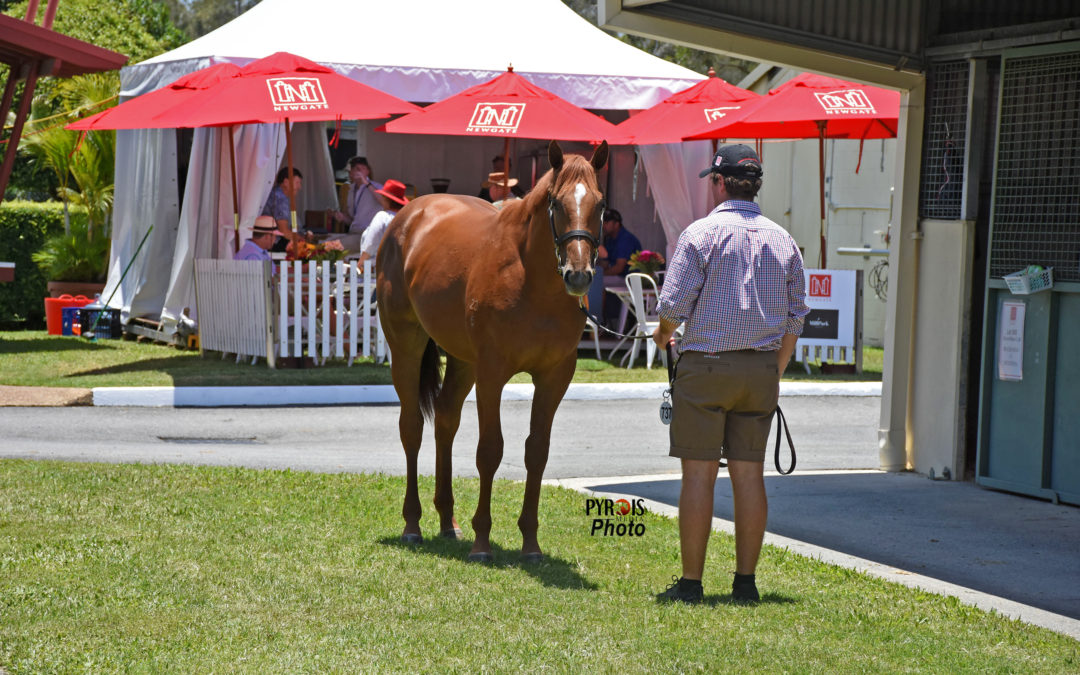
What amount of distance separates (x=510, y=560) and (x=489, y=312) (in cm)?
129

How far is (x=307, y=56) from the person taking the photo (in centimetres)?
1731

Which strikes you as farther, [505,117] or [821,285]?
[821,285]

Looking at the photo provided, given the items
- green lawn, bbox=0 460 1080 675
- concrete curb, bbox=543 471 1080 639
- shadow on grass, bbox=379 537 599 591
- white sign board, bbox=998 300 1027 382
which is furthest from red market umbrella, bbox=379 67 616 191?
shadow on grass, bbox=379 537 599 591

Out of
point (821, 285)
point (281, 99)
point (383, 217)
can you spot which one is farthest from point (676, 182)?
point (281, 99)

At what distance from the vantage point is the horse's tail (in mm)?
7402

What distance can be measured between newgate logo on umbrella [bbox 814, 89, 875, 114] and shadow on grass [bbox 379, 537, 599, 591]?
829 centimetres

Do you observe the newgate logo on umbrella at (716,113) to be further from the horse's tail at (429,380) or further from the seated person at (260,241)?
the horse's tail at (429,380)

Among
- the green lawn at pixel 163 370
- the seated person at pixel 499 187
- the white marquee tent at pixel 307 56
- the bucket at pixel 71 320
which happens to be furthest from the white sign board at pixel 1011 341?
the bucket at pixel 71 320

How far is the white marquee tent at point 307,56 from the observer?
1709cm

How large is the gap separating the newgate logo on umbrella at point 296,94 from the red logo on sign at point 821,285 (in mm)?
6138

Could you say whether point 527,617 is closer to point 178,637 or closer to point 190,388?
point 178,637

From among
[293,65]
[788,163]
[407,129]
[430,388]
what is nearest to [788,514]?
[430,388]

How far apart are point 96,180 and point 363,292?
7.60m

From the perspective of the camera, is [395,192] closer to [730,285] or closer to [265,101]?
[265,101]
